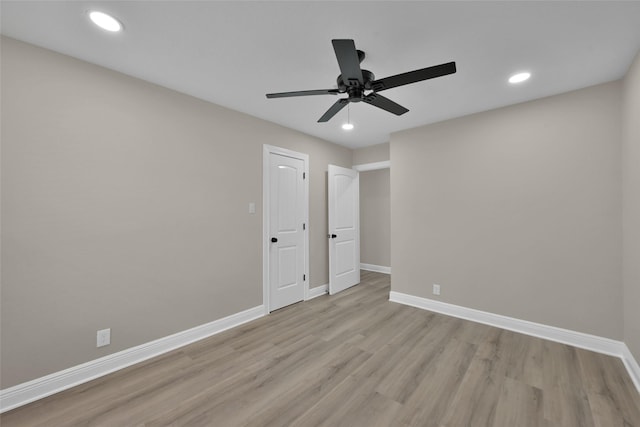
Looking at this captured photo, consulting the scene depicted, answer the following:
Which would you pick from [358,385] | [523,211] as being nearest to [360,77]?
[358,385]

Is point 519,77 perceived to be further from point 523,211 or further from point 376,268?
point 376,268

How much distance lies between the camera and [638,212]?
2039 millimetres

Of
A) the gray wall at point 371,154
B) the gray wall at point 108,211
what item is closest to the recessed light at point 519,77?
the gray wall at point 371,154

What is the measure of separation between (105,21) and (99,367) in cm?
262

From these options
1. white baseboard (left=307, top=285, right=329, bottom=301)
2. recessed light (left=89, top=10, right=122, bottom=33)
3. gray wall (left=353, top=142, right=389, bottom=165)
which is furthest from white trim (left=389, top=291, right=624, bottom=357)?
recessed light (left=89, top=10, right=122, bottom=33)

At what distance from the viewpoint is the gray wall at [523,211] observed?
2480 mm

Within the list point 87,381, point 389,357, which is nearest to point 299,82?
point 389,357

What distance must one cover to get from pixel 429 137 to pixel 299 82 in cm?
212

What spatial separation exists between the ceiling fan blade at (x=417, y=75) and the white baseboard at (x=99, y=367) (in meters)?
2.89

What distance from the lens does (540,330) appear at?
9.07 feet

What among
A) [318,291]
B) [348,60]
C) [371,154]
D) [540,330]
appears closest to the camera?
[348,60]

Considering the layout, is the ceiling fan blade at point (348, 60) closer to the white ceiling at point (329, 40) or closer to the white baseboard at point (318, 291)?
the white ceiling at point (329, 40)

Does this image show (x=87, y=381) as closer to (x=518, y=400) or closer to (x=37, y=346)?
(x=37, y=346)

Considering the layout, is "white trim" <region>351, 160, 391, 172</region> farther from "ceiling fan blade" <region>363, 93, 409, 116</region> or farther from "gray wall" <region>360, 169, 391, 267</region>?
"ceiling fan blade" <region>363, 93, 409, 116</region>
